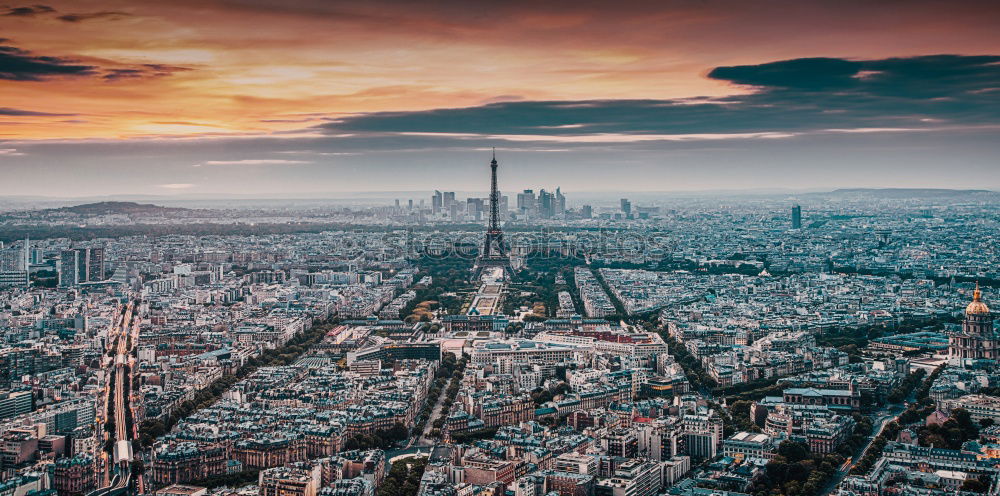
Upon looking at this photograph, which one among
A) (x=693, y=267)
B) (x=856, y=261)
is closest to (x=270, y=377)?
(x=693, y=267)

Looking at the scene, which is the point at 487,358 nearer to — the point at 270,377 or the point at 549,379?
the point at 549,379

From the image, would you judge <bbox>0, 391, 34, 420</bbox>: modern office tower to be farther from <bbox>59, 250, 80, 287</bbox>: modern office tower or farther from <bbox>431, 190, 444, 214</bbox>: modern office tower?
<bbox>431, 190, 444, 214</bbox>: modern office tower

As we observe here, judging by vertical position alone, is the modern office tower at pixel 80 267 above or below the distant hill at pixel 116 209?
below

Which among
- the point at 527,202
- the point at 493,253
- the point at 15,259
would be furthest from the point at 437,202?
the point at 15,259

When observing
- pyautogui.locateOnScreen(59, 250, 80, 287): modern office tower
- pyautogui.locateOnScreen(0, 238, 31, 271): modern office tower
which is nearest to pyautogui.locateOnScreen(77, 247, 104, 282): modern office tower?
pyautogui.locateOnScreen(59, 250, 80, 287): modern office tower

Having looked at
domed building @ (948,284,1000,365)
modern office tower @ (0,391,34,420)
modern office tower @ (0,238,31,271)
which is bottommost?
modern office tower @ (0,391,34,420)

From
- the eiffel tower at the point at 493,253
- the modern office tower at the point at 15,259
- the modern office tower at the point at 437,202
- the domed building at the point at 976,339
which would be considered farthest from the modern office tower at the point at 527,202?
the domed building at the point at 976,339

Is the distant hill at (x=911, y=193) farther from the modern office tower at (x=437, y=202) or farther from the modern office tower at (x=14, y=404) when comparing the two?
the modern office tower at (x=14, y=404)
